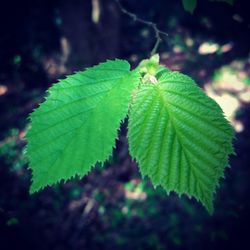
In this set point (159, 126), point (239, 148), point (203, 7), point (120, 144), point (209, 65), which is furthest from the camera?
point (209, 65)

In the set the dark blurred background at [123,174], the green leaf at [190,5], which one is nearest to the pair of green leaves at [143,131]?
the green leaf at [190,5]

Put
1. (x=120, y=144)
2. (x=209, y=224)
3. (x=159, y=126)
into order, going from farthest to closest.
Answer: (x=120, y=144) < (x=209, y=224) < (x=159, y=126)

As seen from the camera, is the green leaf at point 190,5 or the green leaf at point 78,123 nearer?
the green leaf at point 78,123

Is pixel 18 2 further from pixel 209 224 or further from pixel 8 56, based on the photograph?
pixel 209 224

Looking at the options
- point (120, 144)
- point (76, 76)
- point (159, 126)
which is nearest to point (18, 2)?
point (120, 144)

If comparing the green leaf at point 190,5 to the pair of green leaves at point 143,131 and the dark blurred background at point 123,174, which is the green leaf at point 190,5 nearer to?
the pair of green leaves at point 143,131

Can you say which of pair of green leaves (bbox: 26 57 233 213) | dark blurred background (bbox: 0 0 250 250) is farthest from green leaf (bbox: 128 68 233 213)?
dark blurred background (bbox: 0 0 250 250)

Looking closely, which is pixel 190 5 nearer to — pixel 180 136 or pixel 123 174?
pixel 180 136
